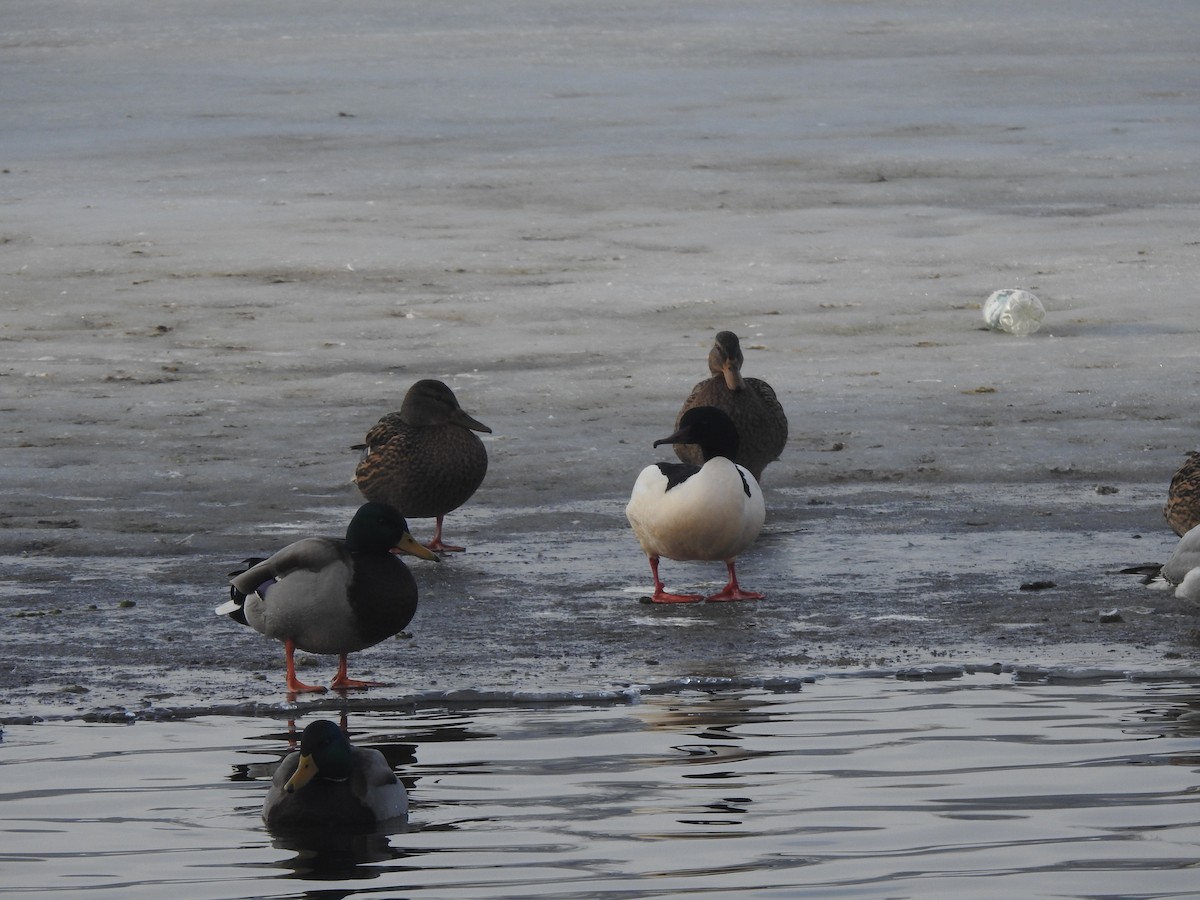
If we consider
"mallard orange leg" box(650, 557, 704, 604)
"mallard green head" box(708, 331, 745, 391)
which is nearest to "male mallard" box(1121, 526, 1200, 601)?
"mallard orange leg" box(650, 557, 704, 604)

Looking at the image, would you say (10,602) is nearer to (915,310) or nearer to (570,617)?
(570,617)

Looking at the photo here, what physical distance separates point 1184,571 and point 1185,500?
36.9 inches

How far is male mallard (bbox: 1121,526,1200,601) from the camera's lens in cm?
845

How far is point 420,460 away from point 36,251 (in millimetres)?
8379

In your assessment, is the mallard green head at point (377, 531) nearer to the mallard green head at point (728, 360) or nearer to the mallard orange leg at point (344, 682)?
the mallard orange leg at point (344, 682)

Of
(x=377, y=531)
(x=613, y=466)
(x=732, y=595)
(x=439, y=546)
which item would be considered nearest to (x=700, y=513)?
(x=732, y=595)

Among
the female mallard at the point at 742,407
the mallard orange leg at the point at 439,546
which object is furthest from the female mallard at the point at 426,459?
the female mallard at the point at 742,407

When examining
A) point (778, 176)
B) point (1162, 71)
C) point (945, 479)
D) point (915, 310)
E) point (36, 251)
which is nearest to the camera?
point (945, 479)

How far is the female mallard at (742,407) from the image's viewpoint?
419 inches

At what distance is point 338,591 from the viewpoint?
25.3ft

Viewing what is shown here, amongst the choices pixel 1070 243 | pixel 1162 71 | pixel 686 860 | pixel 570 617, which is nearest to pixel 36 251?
pixel 1070 243

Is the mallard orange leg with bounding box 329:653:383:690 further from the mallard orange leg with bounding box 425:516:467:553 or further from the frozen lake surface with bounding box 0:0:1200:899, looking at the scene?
the mallard orange leg with bounding box 425:516:467:553

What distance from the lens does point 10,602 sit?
8.91m

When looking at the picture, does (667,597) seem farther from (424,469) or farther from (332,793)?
(332,793)
